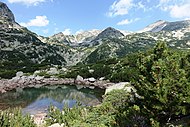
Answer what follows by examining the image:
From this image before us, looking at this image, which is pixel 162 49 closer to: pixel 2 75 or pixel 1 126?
pixel 1 126

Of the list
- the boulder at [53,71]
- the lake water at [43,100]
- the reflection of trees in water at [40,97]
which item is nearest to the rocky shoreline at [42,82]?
the boulder at [53,71]

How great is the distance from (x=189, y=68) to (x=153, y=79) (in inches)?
250

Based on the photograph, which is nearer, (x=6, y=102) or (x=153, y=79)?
(x=153, y=79)

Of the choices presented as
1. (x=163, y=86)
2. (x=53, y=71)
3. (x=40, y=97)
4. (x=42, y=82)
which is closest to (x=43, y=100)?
(x=40, y=97)

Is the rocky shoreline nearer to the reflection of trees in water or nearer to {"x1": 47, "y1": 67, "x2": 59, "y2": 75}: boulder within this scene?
{"x1": 47, "y1": 67, "x2": 59, "y2": 75}: boulder

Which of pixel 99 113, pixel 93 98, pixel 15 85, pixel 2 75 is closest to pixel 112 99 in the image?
pixel 99 113

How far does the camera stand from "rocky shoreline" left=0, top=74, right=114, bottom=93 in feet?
432

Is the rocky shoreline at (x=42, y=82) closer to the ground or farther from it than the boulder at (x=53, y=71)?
closer to the ground

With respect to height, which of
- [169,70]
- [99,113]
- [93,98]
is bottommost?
[93,98]

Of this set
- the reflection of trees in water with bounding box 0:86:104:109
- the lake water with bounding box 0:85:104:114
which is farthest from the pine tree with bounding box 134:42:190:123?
the reflection of trees in water with bounding box 0:86:104:109

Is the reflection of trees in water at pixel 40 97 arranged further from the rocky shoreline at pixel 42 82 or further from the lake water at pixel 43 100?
the rocky shoreline at pixel 42 82

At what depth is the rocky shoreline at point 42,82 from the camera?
5187 inches

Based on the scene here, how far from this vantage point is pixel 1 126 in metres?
41.1

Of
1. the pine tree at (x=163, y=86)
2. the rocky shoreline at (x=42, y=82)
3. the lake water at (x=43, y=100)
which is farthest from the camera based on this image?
the rocky shoreline at (x=42, y=82)
